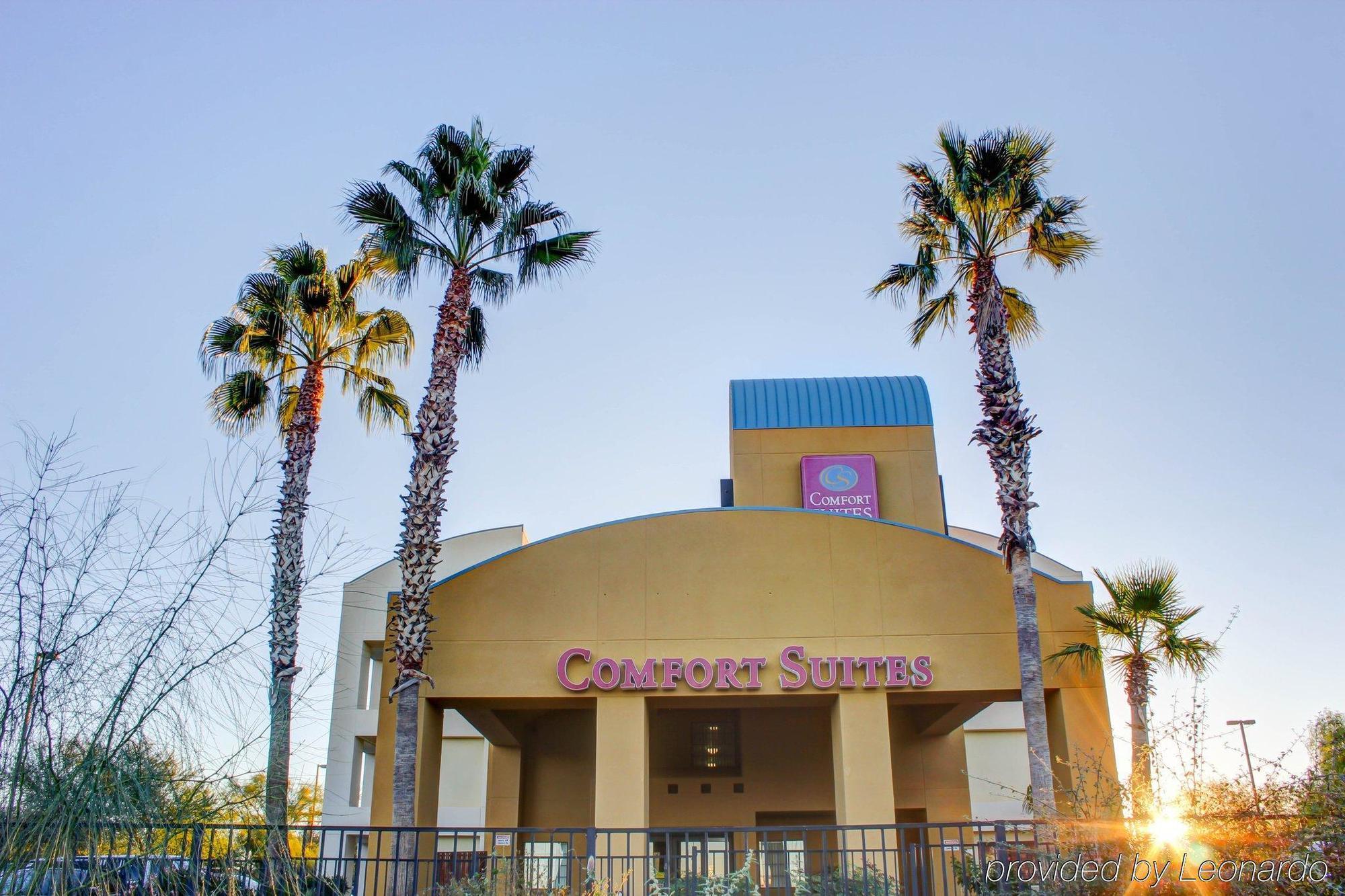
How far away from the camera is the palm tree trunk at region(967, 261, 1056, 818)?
14.8 meters

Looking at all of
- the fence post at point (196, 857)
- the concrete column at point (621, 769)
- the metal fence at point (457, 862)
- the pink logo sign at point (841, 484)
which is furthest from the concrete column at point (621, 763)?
the fence post at point (196, 857)

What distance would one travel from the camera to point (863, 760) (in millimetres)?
15758

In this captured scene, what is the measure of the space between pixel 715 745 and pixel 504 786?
15.3 feet

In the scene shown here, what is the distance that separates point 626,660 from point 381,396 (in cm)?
713

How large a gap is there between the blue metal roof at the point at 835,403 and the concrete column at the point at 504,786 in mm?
9165

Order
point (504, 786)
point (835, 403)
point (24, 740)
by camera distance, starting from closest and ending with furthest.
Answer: point (24, 740) → point (504, 786) → point (835, 403)

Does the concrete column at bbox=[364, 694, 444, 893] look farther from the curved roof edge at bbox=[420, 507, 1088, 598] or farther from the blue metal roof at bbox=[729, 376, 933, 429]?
the blue metal roof at bbox=[729, 376, 933, 429]

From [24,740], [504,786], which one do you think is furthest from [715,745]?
[24,740]

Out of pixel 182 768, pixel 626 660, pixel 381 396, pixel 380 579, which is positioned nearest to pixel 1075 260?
pixel 626 660

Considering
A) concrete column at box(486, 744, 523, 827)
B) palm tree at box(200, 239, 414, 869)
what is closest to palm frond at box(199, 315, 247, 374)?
palm tree at box(200, 239, 414, 869)

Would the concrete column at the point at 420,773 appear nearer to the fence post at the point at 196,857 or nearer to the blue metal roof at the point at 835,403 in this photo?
the fence post at the point at 196,857

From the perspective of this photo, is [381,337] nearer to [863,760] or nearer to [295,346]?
[295,346]

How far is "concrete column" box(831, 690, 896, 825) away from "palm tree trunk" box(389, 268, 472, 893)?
6.32 meters

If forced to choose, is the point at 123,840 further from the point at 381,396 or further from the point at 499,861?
the point at 381,396
